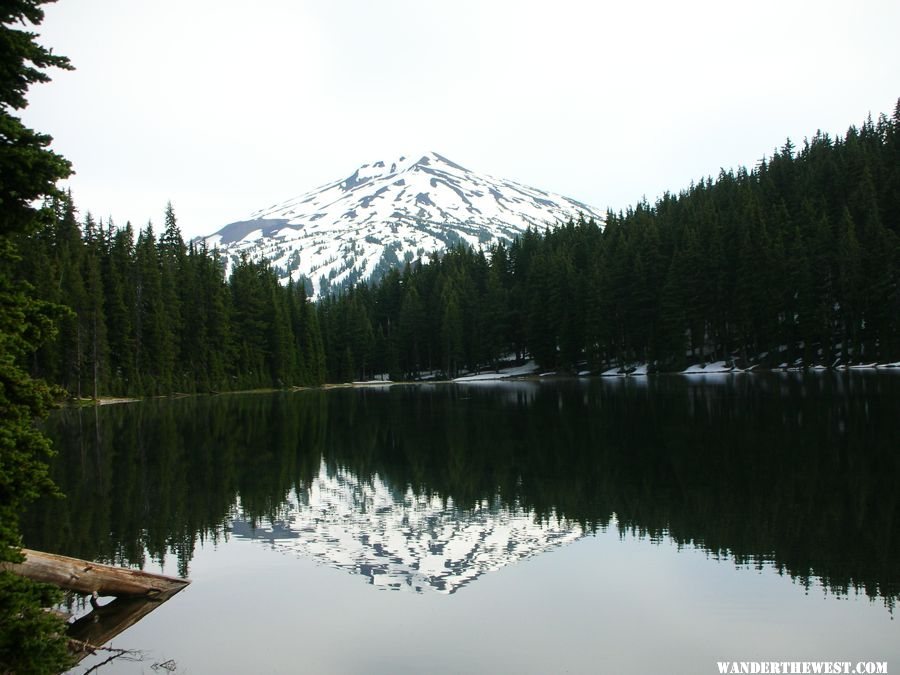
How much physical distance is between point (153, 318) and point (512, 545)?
7389 centimetres

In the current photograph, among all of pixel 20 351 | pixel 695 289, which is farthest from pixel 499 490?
pixel 695 289

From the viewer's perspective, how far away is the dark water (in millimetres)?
10664

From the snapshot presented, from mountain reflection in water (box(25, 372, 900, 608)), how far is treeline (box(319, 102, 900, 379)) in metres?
47.3

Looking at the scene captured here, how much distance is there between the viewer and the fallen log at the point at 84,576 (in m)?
10.6

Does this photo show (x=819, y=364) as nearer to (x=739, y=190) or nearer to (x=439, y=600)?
(x=739, y=190)

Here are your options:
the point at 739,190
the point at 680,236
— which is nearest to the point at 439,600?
the point at 680,236

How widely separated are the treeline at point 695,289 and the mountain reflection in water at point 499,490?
1862 inches

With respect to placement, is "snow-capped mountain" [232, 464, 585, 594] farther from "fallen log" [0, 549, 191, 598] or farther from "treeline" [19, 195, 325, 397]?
"treeline" [19, 195, 325, 397]

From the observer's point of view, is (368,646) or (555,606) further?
(555,606)

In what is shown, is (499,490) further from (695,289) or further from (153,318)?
(695,289)

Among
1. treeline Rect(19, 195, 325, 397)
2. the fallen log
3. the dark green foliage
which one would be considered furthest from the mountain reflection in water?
treeline Rect(19, 195, 325, 397)

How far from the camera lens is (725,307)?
299 feet

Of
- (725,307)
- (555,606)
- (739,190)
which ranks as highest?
(739,190)

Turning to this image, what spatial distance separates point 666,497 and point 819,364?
71.4 metres
